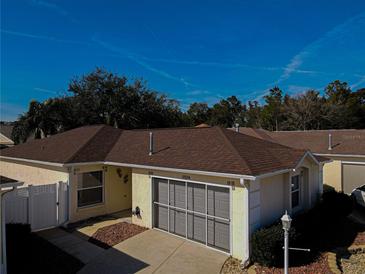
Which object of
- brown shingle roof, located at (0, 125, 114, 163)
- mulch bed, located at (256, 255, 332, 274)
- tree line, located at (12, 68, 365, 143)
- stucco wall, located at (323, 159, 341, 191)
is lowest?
mulch bed, located at (256, 255, 332, 274)

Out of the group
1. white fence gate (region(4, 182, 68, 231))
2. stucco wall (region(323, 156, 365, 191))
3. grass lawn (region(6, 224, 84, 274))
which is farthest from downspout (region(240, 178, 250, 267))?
stucco wall (region(323, 156, 365, 191))

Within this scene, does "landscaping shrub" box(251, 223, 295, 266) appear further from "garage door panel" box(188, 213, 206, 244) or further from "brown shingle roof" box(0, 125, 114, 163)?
"brown shingle roof" box(0, 125, 114, 163)

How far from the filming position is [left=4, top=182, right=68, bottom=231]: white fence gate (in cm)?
968

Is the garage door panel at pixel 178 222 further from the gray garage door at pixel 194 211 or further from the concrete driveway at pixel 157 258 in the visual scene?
the concrete driveway at pixel 157 258

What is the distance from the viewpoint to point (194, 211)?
9133 mm

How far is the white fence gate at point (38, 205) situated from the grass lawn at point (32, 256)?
1422 millimetres

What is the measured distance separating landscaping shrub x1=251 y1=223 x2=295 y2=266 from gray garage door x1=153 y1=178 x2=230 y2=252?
3.52 ft

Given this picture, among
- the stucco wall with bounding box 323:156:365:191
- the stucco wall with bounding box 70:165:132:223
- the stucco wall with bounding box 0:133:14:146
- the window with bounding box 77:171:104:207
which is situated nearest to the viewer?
the stucco wall with bounding box 70:165:132:223

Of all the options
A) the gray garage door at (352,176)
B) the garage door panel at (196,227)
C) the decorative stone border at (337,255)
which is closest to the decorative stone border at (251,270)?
the garage door panel at (196,227)

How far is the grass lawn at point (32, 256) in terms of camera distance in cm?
719

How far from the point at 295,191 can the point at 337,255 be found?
292 cm

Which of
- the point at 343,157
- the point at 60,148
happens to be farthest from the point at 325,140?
the point at 60,148

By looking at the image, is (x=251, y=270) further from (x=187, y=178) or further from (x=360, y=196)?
(x=360, y=196)

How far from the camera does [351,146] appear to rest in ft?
58.0
